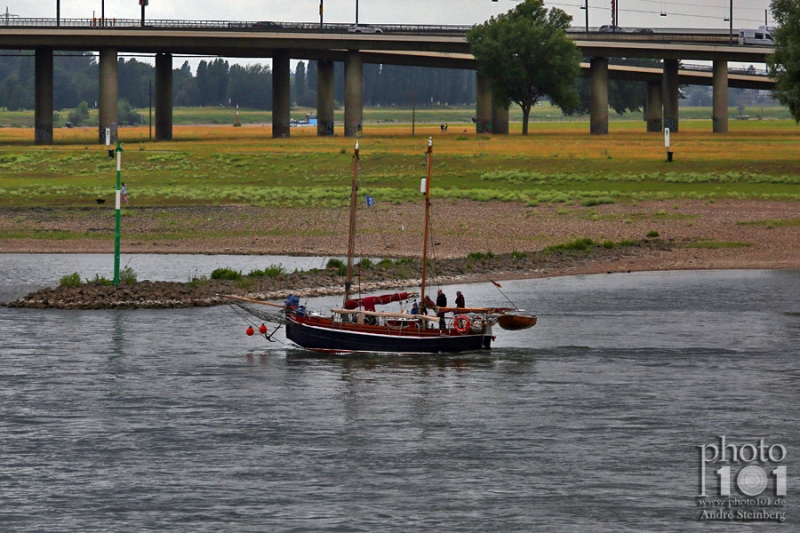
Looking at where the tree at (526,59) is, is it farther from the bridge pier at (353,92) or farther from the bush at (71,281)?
the bush at (71,281)

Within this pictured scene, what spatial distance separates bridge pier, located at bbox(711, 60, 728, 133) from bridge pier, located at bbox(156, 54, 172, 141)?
66056mm

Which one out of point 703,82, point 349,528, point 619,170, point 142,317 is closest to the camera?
point 349,528

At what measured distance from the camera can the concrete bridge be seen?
140875mm

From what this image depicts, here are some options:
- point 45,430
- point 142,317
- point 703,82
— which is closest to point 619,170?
point 142,317

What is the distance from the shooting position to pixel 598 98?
15812cm

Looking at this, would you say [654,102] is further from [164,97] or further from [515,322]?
Result: [515,322]

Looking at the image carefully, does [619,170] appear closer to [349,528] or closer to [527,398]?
[527,398]

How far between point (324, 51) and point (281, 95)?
800cm

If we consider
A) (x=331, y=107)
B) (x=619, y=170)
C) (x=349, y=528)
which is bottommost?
(x=349, y=528)

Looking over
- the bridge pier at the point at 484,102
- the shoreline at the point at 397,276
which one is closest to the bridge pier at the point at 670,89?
the bridge pier at the point at 484,102

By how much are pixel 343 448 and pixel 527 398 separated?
20.5 ft

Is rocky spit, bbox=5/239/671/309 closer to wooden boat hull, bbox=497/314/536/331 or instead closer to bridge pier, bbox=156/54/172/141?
wooden boat hull, bbox=497/314/536/331

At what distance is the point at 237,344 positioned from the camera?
38.7 meters

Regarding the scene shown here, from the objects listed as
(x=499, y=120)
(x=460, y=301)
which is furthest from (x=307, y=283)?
(x=499, y=120)
